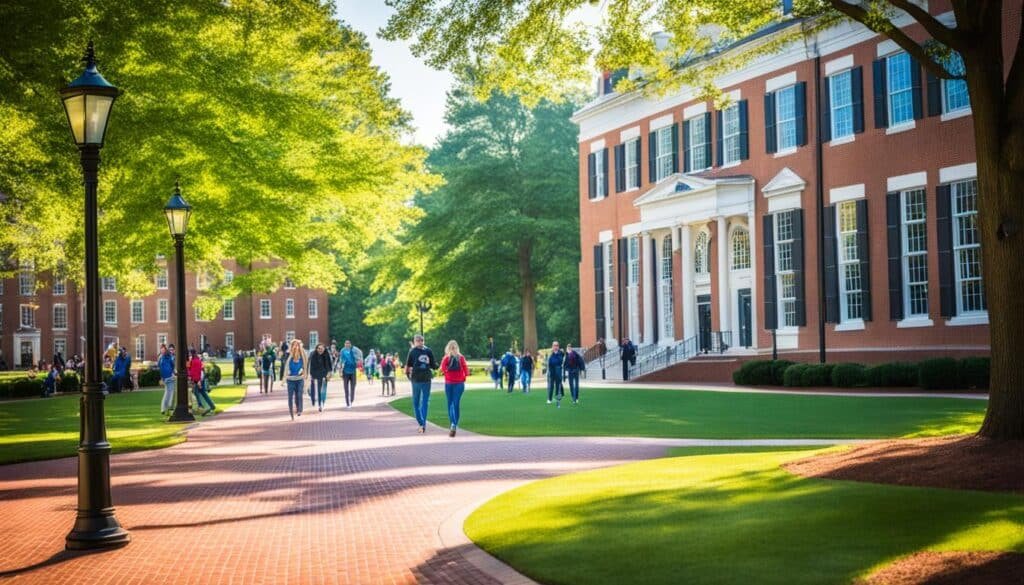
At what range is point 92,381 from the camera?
10633 mm

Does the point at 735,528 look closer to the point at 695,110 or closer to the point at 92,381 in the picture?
the point at 92,381

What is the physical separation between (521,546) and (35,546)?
4.52 metres

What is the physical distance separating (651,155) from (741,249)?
6543mm

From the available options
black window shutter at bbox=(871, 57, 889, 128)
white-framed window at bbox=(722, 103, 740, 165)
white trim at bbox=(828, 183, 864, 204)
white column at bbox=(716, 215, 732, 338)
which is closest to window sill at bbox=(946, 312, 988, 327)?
white trim at bbox=(828, 183, 864, 204)

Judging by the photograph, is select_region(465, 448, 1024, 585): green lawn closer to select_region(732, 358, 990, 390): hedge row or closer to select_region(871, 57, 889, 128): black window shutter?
select_region(732, 358, 990, 390): hedge row

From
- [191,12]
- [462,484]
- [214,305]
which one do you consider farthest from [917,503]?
[214,305]

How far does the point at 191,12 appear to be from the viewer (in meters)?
25.5

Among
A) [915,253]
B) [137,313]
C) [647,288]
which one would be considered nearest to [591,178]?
[647,288]

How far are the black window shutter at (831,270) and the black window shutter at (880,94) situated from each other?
3.36 m

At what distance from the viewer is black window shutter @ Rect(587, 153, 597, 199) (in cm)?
5141

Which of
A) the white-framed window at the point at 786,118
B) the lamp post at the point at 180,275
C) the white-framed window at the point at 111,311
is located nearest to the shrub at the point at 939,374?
the white-framed window at the point at 786,118

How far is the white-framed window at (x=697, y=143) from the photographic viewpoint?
43.3 meters

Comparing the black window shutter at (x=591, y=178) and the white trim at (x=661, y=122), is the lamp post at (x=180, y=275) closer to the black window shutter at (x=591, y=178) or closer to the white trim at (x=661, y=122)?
the white trim at (x=661, y=122)

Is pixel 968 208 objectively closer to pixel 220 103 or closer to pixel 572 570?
pixel 220 103
